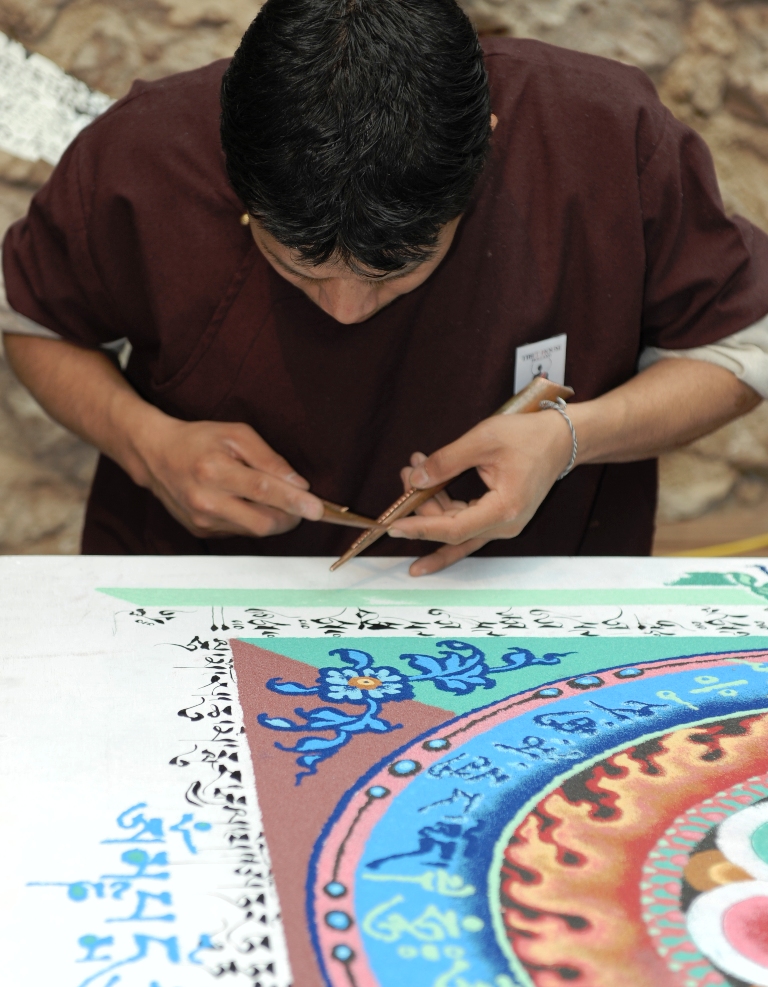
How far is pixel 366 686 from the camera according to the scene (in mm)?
904

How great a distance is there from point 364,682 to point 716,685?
314 millimetres

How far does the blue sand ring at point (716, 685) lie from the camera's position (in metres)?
0.92

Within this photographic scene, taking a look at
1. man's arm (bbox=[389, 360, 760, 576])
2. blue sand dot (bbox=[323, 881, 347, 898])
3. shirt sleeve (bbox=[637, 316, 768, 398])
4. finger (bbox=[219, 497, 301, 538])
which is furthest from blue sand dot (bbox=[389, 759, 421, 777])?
shirt sleeve (bbox=[637, 316, 768, 398])

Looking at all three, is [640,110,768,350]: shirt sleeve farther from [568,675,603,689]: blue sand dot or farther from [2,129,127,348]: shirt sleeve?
[2,129,127,348]: shirt sleeve

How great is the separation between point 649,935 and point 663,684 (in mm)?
322

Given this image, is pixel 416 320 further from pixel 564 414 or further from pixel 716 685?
pixel 716 685

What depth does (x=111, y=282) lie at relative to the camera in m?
1.28

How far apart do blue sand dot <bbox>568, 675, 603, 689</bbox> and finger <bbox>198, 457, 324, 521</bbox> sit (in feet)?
1.14

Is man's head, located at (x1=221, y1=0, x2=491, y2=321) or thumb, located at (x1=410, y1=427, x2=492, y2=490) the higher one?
man's head, located at (x1=221, y1=0, x2=491, y2=321)

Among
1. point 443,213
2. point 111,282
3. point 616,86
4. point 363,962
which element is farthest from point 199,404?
point 363,962

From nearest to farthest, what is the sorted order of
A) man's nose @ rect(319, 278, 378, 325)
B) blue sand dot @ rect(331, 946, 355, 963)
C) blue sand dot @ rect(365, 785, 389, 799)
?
blue sand dot @ rect(331, 946, 355, 963)
blue sand dot @ rect(365, 785, 389, 799)
man's nose @ rect(319, 278, 378, 325)

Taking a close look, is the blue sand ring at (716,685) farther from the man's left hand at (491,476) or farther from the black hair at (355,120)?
the black hair at (355,120)

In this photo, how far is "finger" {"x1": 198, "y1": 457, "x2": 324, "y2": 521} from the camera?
3.71 feet

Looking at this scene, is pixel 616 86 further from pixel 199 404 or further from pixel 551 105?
pixel 199 404
